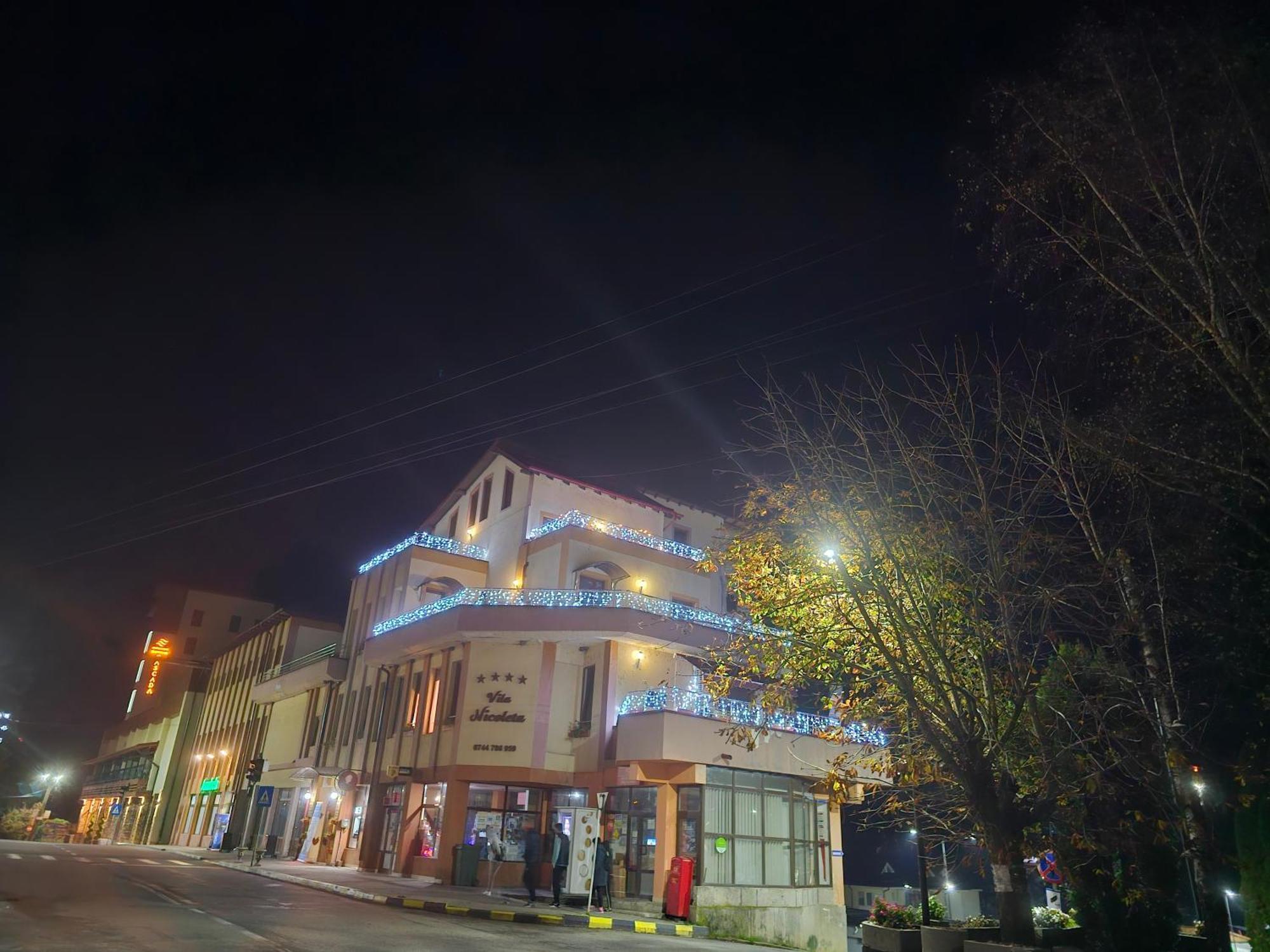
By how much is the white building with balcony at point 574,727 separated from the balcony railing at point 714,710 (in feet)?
0.26

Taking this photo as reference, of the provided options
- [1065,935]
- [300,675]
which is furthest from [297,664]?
[1065,935]

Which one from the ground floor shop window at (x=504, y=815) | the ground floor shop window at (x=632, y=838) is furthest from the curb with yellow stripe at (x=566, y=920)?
the ground floor shop window at (x=504, y=815)

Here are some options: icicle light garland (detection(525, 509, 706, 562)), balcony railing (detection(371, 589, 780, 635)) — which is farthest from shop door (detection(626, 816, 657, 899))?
icicle light garland (detection(525, 509, 706, 562))

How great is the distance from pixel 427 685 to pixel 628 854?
31.5 ft

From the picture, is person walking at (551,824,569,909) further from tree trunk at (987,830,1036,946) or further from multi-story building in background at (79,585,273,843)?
multi-story building in background at (79,585,273,843)

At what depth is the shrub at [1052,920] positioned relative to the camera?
16.2 m

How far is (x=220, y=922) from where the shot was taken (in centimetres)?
1137

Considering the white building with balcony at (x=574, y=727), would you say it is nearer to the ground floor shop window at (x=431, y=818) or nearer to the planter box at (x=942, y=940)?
the ground floor shop window at (x=431, y=818)

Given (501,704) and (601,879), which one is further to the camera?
(501,704)

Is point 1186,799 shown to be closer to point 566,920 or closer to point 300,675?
point 566,920

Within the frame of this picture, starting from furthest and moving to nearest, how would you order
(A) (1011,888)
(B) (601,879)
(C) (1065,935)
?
(B) (601,879) → (C) (1065,935) → (A) (1011,888)

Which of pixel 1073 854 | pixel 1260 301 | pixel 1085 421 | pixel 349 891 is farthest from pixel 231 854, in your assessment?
pixel 1260 301

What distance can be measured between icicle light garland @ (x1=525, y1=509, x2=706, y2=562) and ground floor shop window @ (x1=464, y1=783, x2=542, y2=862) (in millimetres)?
8647

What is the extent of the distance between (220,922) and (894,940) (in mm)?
10056
